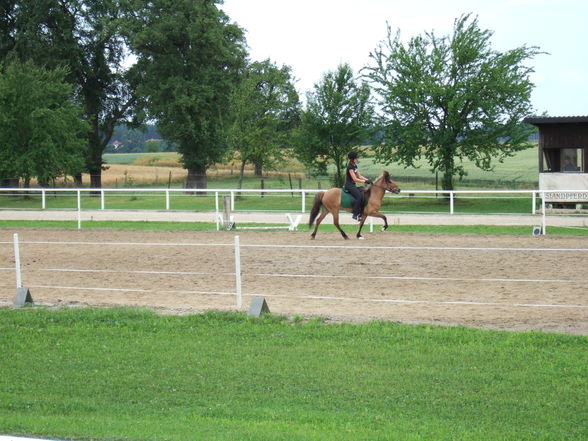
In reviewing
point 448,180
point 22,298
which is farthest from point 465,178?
point 22,298

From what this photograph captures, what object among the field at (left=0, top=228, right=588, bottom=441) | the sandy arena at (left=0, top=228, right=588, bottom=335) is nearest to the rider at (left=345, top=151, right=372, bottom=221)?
the sandy arena at (left=0, top=228, right=588, bottom=335)

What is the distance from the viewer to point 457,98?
37.2m

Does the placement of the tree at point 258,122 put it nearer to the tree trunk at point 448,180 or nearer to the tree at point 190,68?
the tree at point 190,68

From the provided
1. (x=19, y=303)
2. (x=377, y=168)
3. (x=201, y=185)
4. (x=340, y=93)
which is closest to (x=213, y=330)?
(x=19, y=303)

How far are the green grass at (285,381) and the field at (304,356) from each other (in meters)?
0.02

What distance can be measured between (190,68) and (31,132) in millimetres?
12937

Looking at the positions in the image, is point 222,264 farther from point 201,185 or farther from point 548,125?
point 201,185

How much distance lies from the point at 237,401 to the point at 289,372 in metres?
1.02

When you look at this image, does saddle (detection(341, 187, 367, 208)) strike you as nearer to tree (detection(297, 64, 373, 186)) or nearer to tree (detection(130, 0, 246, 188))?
tree (detection(297, 64, 373, 186))

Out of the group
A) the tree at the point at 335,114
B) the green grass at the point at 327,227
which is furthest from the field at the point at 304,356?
the tree at the point at 335,114

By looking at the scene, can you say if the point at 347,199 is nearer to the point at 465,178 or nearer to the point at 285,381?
the point at 285,381

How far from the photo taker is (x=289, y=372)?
27.0 ft

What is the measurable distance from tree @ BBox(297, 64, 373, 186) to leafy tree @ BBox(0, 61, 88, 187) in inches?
536

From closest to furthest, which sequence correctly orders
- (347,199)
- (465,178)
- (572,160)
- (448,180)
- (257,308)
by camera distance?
(257,308), (347,199), (572,160), (448,180), (465,178)
